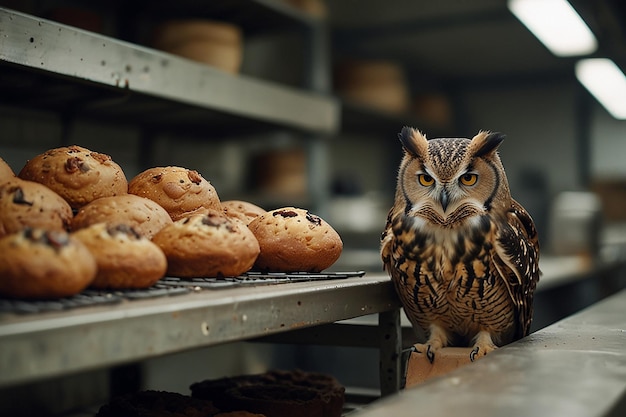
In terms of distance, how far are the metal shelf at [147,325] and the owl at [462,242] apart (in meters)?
0.27

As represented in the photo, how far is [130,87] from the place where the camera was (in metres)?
2.12

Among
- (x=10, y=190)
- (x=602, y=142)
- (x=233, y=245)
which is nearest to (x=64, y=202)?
(x=10, y=190)

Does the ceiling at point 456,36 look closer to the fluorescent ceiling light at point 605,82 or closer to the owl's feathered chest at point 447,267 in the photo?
the fluorescent ceiling light at point 605,82

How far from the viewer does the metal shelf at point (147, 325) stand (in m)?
0.78

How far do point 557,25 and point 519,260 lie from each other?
10.6ft

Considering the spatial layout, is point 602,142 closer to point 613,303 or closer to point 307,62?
point 307,62

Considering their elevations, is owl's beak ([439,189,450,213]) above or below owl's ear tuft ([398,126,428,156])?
below

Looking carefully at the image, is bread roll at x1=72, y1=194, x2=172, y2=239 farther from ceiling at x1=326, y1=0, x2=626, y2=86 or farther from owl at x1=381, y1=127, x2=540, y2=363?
ceiling at x1=326, y1=0, x2=626, y2=86

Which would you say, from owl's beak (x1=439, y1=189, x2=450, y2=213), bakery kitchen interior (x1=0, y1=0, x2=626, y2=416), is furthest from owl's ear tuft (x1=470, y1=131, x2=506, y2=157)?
bakery kitchen interior (x1=0, y1=0, x2=626, y2=416)

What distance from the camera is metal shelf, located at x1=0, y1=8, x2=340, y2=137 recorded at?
175 centimetres

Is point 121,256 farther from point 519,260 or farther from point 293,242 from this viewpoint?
point 519,260

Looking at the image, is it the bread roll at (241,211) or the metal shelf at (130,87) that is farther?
the metal shelf at (130,87)

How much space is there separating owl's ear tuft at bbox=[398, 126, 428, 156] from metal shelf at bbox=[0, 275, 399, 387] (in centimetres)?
37

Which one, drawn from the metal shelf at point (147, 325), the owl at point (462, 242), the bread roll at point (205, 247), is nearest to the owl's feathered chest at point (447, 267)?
the owl at point (462, 242)
